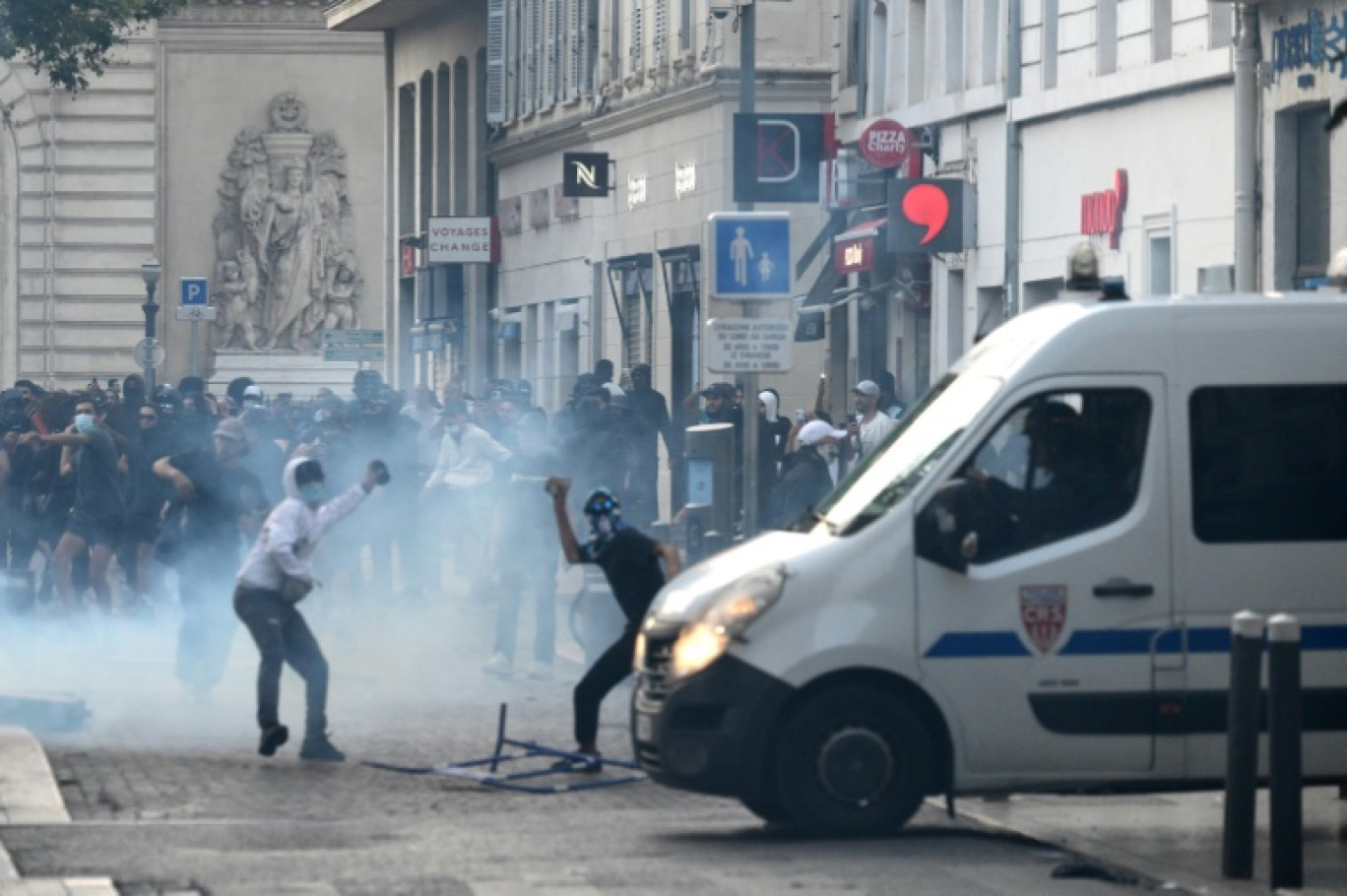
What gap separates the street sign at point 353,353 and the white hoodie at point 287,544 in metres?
33.9

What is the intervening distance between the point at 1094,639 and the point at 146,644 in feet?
40.1

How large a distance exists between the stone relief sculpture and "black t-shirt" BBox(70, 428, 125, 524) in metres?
44.5

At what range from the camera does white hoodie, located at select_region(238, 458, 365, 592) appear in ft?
57.2

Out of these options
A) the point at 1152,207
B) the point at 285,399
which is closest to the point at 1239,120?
the point at 1152,207

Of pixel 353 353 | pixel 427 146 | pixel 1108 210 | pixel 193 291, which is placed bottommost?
pixel 353 353

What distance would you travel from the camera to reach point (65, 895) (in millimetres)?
11898

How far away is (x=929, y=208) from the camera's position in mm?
33969

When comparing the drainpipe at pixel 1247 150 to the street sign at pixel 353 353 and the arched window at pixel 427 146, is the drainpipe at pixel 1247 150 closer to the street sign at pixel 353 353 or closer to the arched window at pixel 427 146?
the street sign at pixel 353 353

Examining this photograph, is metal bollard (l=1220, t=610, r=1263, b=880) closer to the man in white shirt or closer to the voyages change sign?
the man in white shirt

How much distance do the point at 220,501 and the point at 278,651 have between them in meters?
4.51

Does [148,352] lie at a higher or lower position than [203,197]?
lower

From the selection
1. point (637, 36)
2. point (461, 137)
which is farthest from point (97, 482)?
point (461, 137)

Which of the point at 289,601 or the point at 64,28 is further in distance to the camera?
the point at 64,28

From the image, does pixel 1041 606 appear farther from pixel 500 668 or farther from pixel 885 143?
pixel 885 143
